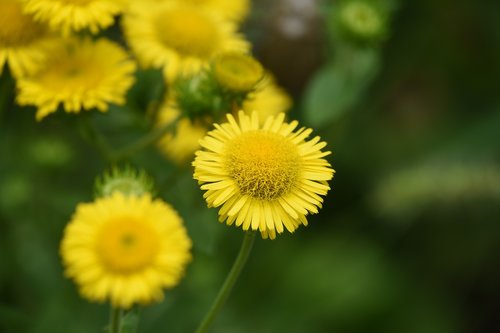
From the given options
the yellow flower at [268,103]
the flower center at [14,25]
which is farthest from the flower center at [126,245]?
the yellow flower at [268,103]

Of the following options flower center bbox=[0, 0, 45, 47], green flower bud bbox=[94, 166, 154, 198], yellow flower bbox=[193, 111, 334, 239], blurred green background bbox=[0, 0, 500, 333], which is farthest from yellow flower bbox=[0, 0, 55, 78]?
yellow flower bbox=[193, 111, 334, 239]

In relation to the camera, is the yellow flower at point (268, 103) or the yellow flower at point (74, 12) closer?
the yellow flower at point (74, 12)

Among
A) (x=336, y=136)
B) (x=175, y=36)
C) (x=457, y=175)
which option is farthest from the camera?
(x=336, y=136)

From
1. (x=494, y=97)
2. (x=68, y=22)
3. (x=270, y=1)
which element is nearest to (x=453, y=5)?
(x=494, y=97)

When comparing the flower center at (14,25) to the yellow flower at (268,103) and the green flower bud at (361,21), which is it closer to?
the yellow flower at (268,103)

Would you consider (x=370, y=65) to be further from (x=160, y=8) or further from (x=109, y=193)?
(x=109, y=193)
